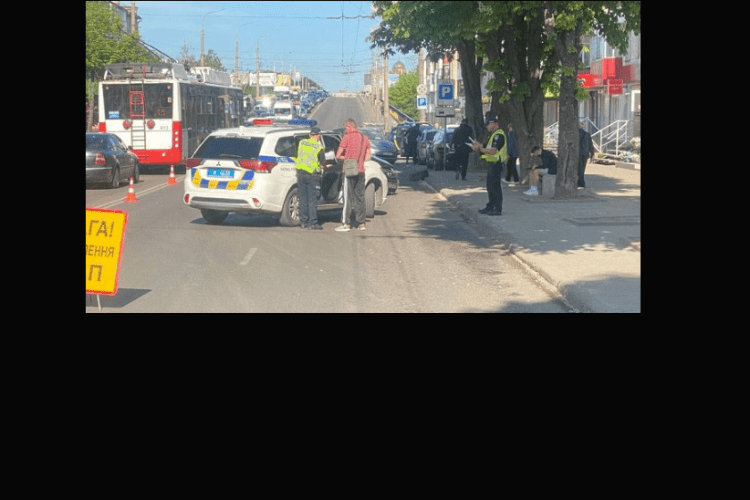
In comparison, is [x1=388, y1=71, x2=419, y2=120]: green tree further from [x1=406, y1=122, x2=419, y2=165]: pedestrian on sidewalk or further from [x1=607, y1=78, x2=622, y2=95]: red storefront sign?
[x1=607, y1=78, x2=622, y2=95]: red storefront sign

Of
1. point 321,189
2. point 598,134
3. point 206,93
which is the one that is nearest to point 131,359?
point 321,189

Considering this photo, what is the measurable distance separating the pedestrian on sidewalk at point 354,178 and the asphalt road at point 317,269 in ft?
1.06

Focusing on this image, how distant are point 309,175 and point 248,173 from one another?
3.14 ft

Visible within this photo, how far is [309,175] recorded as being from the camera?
16.9 meters

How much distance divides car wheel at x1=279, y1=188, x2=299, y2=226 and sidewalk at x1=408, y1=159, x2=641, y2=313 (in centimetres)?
310

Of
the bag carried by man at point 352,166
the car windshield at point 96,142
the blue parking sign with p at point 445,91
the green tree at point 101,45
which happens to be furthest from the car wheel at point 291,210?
the green tree at point 101,45

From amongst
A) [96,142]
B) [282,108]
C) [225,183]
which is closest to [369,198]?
[225,183]

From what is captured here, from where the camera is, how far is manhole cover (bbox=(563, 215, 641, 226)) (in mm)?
17453

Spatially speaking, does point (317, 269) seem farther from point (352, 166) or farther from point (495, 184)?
point (495, 184)

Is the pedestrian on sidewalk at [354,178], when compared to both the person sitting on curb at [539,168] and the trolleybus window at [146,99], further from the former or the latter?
the trolleybus window at [146,99]

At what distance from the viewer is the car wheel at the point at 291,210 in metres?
17.6

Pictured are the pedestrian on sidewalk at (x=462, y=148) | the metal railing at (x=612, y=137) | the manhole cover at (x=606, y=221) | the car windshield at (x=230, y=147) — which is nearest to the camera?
the car windshield at (x=230, y=147)

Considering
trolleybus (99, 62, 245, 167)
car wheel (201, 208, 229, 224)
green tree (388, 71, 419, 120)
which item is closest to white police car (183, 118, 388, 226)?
car wheel (201, 208, 229, 224)
